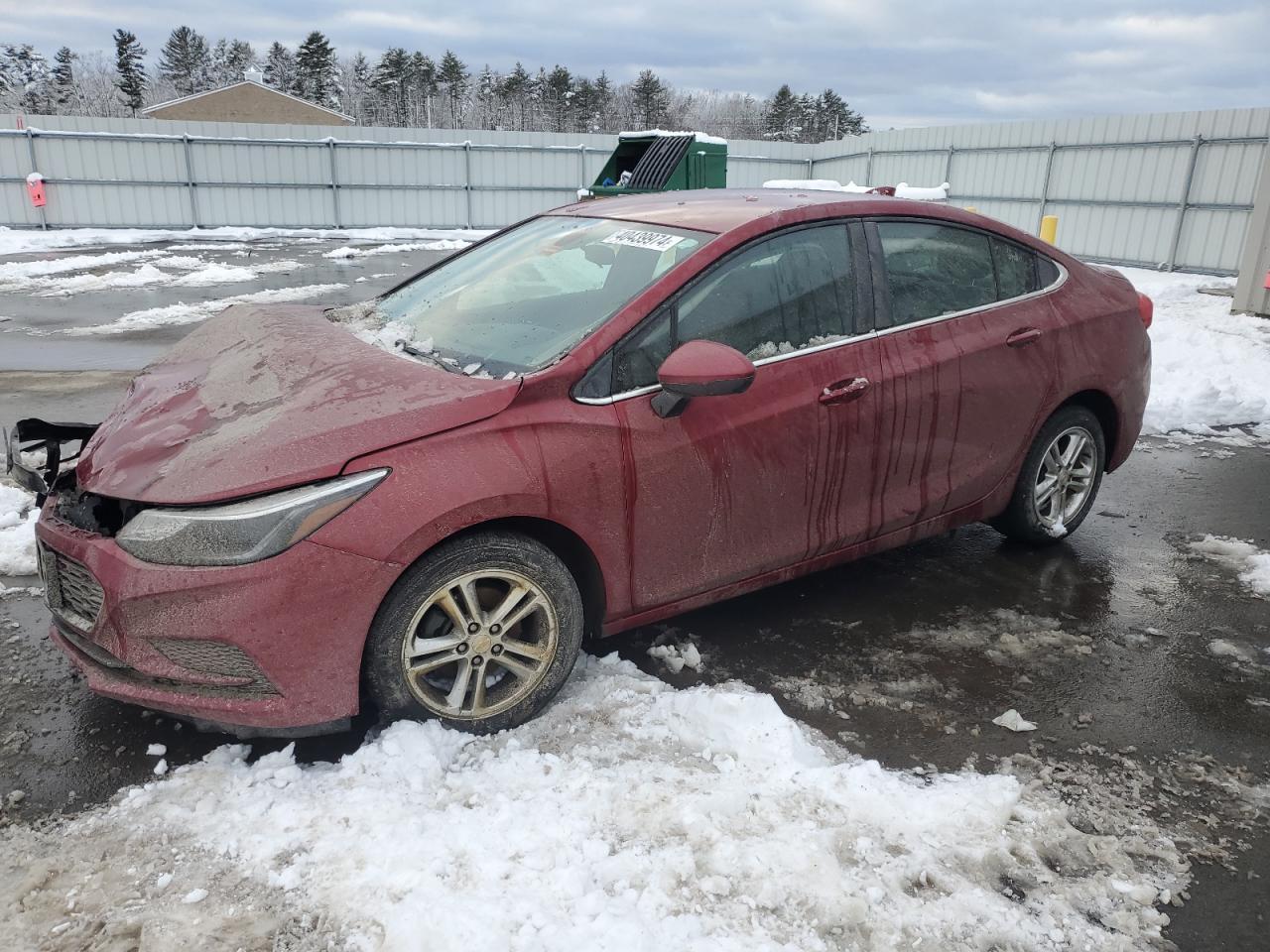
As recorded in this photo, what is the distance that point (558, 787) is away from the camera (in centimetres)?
264

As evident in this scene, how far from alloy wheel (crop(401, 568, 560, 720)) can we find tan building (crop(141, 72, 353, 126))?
179 feet

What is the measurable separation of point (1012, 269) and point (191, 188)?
23411 mm

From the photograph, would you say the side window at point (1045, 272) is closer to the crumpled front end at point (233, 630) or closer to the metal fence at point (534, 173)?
the crumpled front end at point (233, 630)

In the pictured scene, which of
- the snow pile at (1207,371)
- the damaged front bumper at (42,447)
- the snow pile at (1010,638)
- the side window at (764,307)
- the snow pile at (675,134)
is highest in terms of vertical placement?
the snow pile at (675,134)

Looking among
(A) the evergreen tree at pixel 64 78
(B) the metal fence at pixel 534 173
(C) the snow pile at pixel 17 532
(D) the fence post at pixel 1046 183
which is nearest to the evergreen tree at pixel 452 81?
(A) the evergreen tree at pixel 64 78

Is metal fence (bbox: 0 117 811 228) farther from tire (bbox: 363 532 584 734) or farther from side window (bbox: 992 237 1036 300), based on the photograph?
tire (bbox: 363 532 584 734)

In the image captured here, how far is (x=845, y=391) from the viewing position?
11.1 ft

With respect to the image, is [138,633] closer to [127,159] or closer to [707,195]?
[707,195]

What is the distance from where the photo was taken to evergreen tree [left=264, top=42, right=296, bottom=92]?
82.0 meters

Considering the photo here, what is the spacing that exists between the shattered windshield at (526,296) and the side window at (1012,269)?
1554 mm

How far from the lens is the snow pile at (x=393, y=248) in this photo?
1838 centimetres

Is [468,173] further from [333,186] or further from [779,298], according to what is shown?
[779,298]

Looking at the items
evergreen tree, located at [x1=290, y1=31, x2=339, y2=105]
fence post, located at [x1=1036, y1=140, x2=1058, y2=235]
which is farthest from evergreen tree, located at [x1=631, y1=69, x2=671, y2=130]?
fence post, located at [x1=1036, y1=140, x2=1058, y2=235]

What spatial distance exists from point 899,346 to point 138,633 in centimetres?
277
